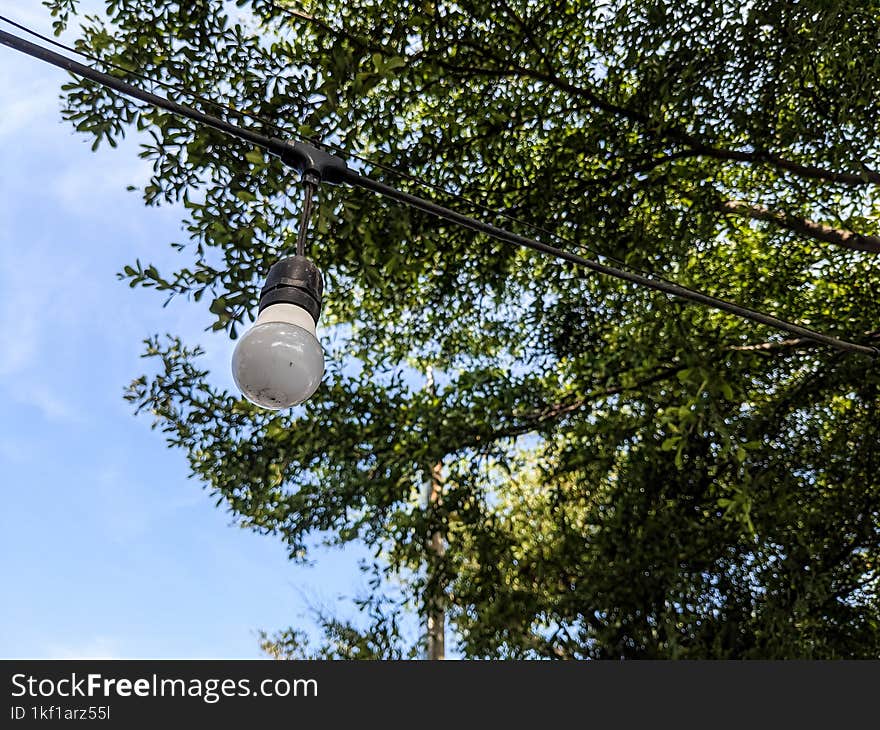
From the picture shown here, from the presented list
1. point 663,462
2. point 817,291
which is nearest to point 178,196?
point 663,462

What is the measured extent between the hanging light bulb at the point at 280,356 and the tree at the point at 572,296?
6.09 ft

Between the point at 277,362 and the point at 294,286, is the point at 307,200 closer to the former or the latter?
the point at 294,286

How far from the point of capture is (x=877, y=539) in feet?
20.0

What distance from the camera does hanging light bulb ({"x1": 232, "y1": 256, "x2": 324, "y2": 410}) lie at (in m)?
1.64

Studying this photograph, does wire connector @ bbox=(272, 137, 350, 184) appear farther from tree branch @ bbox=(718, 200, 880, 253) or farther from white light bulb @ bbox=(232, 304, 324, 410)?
tree branch @ bbox=(718, 200, 880, 253)

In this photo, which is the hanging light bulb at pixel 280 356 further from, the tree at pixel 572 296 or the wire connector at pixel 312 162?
the tree at pixel 572 296

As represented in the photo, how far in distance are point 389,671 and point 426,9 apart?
392 centimetres

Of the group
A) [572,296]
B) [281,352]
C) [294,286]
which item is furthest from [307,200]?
[572,296]

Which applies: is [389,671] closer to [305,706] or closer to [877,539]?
[305,706]

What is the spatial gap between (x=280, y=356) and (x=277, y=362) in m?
0.02

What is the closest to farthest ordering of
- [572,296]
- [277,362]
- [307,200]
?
[277,362]
[307,200]
[572,296]

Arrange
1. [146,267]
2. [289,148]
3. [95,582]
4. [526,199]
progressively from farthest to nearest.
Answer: [95,582]
[526,199]
[146,267]
[289,148]

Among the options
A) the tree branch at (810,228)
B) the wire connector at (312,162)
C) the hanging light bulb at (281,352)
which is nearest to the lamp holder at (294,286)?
the hanging light bulb at (281,352)

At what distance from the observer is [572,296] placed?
6348 millimetres
